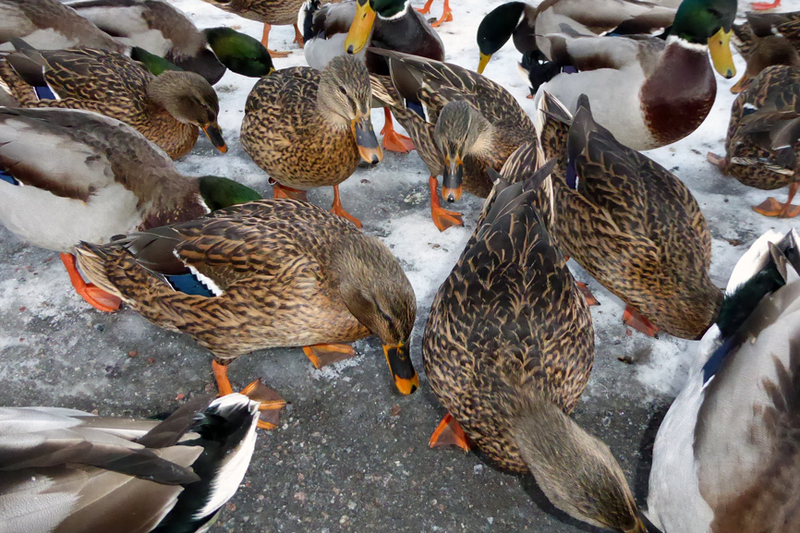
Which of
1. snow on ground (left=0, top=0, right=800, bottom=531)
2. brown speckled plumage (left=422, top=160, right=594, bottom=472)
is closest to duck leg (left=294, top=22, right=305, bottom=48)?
snow on ground (left=0, top=0, right=800, bottom=531)

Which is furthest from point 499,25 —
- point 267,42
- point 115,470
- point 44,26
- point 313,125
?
point 115,470

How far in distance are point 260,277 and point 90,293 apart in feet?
4.34

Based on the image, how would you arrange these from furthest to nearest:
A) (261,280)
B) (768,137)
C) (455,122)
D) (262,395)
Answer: (768,137), (455,122), (262,395), (261,280)

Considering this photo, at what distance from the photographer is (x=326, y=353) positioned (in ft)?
9.36

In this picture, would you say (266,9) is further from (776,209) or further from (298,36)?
(776,209)

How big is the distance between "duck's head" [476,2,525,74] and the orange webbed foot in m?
2.21

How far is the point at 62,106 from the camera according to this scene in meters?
3.53

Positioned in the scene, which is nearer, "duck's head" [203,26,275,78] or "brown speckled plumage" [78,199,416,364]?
"brown speckled plumage" [78,199,416,364]

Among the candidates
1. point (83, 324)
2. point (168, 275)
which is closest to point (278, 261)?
point (168, 275)

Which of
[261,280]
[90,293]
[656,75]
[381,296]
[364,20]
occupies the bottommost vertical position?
[90,293]

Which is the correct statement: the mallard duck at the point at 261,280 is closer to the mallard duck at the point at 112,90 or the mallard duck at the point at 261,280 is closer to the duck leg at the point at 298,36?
the mallard duck at the point at 112,90

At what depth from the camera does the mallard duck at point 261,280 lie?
2295 millimetres

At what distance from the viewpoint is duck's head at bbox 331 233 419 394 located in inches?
85.6

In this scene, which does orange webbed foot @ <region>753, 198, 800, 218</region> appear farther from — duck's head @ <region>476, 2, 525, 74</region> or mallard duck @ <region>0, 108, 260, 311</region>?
mallard duck @ <region>0, 108, 260, 311</region>
